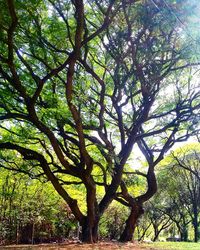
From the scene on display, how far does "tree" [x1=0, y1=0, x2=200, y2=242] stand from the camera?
7266 millimetres

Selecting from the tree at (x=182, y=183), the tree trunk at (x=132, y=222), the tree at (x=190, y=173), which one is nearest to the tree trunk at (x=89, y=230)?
the tree trunk at (x=132, y=222)

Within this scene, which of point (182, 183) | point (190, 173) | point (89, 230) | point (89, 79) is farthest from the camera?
→ point (182, 183)

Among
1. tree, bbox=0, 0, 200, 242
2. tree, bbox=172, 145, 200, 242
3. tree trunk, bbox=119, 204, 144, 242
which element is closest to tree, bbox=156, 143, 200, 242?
tree, bbox=172, 145, 200, 242

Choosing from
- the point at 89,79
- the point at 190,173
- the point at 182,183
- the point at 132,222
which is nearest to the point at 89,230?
the point at 132,222

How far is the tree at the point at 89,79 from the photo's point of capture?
727cm

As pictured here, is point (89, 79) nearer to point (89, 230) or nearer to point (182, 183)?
point (89, 230)

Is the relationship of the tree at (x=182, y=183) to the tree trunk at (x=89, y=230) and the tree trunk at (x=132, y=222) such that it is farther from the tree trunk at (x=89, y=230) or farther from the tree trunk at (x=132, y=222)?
the tree trunk at (x=89, y=230)

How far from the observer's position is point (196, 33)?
643 centimetres

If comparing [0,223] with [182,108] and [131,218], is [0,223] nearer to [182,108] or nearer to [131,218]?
[131,218]

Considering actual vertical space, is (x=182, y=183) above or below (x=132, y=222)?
above

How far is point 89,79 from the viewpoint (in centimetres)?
1002

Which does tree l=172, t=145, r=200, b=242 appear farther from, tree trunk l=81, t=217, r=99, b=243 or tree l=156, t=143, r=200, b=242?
tree trunk l=81, t=217, r=99, b=243

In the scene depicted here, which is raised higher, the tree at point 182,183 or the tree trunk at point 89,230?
the tree at point 182,183

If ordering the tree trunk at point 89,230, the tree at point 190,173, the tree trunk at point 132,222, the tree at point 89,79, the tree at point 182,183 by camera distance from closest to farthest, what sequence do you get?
the tree at point 89,79 → the tree trunk at point 89,230 → the tree trunk at point 132,222 → the tree at point 190,173 → the tree at point 182,183
